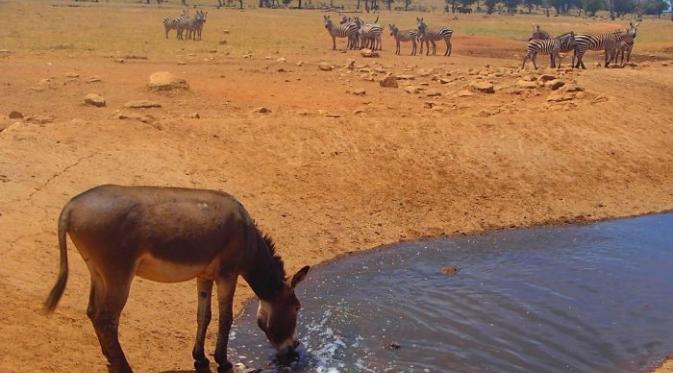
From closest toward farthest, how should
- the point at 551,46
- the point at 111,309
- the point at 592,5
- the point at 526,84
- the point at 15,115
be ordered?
the point at 111,309 → the point at 15,115 → the point at 526,84 → the point at 551,46 → the point at 592,5

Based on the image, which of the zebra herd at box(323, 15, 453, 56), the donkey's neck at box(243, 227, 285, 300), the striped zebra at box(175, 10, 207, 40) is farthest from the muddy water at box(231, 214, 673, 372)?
the striped zebra at box(175, 10, 207, 40)

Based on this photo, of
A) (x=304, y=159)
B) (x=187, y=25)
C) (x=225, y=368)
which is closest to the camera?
(x=225, y=368)

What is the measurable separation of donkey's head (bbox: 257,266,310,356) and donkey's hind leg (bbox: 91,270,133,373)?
1339mm

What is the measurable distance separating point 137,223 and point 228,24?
40.7 m

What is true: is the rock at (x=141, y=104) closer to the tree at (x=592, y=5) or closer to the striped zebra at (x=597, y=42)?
the striped zebra at (x=597, y=42)

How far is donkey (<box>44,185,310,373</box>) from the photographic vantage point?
5.73m

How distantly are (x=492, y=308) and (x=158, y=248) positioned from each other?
4.32 meters

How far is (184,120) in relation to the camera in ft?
44.0

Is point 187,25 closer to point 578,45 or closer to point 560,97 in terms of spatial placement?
point 578,45

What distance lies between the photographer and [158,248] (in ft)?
19.3

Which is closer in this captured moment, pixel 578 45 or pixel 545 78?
pixel 545 78

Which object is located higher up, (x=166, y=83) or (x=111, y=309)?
(x=166, y=83)

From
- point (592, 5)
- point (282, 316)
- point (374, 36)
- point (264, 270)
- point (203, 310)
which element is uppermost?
point (592, 5)

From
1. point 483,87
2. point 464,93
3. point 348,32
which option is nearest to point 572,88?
point 483,87
